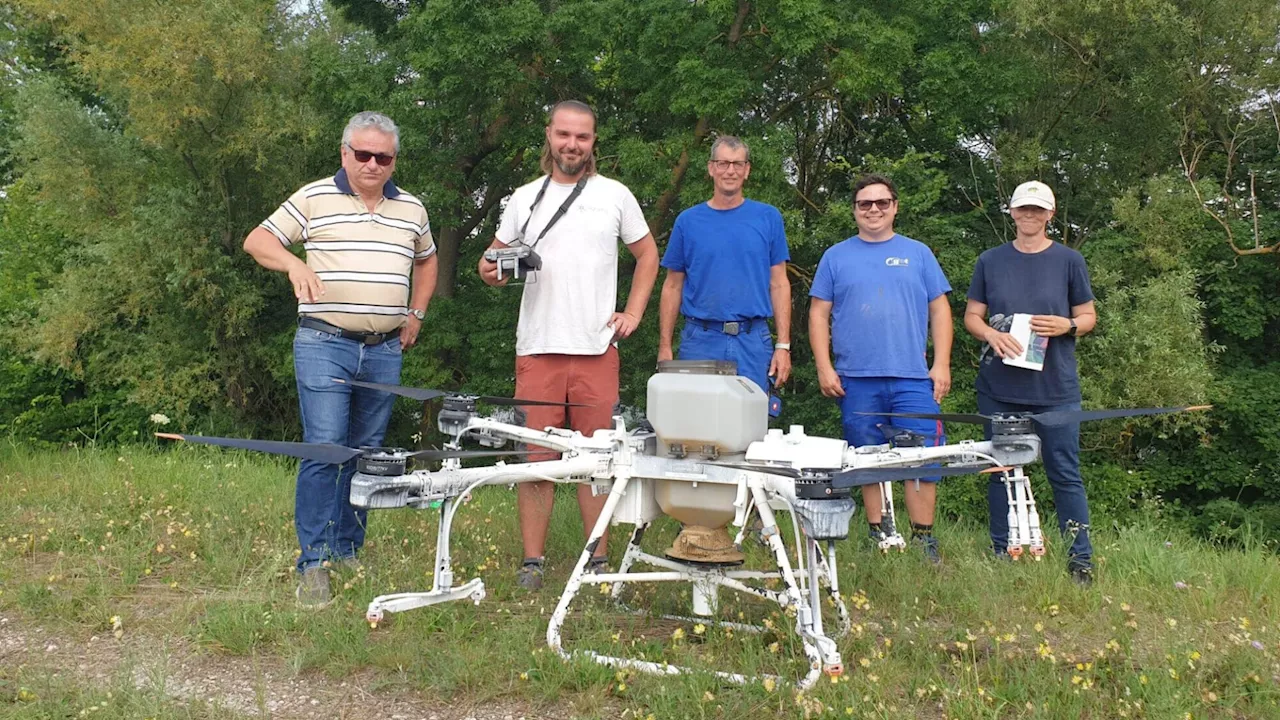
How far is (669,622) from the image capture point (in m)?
3.68

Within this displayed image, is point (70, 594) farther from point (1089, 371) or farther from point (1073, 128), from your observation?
point (1073, 128)

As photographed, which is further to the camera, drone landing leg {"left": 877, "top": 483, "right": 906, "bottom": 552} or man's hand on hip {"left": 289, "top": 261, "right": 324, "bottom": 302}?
drone landing leg {"left": 877, "top": 483, "right": 906, "bottom": 552}

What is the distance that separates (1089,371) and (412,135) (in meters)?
8.69

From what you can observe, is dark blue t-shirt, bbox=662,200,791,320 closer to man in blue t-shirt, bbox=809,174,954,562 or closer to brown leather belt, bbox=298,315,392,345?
man in blue t-shirt, bbox=809,174,954,562

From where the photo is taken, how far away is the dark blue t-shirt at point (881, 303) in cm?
432

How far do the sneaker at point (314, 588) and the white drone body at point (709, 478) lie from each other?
0.71 meters

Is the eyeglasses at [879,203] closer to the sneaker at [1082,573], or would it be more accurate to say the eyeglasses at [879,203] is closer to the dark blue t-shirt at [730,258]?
the dark blue t-shirt at [730,258]

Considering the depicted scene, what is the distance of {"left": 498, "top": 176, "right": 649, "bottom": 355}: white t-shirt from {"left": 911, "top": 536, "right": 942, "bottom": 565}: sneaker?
170cm

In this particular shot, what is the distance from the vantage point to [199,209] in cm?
1462

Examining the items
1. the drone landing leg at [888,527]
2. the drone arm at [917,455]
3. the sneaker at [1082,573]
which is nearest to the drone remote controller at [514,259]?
the drone arm at [917,455]

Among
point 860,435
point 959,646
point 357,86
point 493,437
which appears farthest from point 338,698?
point 357,86

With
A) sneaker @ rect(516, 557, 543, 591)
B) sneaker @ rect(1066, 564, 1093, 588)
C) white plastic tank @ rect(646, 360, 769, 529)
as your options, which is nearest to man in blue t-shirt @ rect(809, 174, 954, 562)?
sneaker @ rect(1066, 564, 1093, 588)

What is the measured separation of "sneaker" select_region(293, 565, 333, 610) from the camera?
3768 mm

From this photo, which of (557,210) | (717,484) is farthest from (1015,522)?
(557,210)
